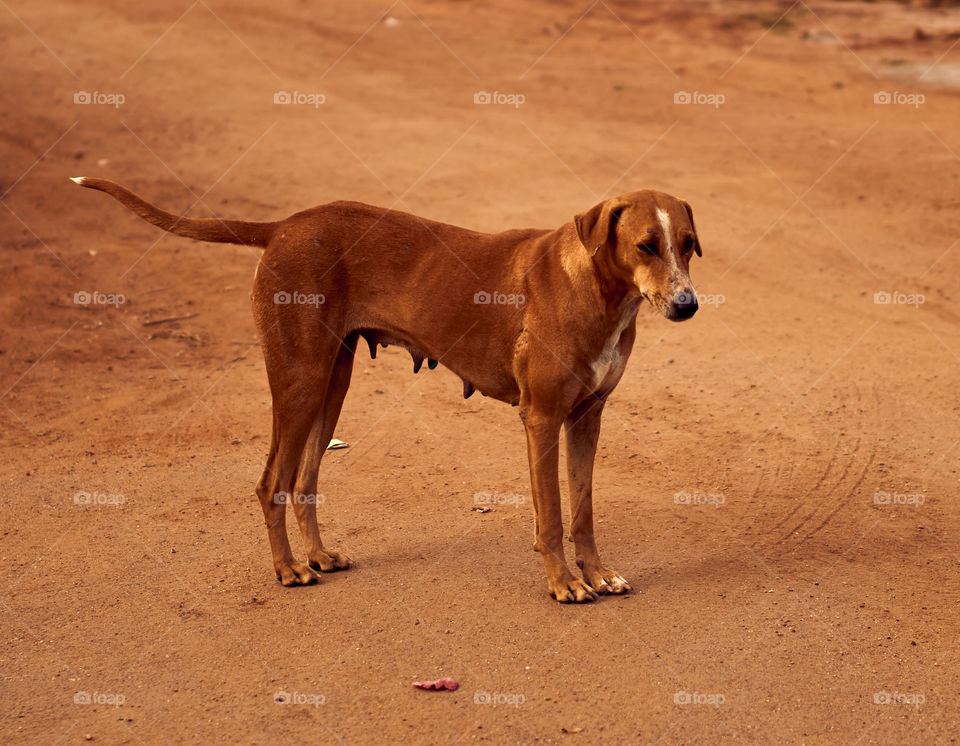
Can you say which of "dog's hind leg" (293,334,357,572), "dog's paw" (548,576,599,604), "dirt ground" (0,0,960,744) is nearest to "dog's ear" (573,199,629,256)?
"dog's hind leg" (293,334,357,572)

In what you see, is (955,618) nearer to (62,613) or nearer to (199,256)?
(62,613)

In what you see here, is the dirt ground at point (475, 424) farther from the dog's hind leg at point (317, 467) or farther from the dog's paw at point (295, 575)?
the dog's hind leg at point (317, 467)

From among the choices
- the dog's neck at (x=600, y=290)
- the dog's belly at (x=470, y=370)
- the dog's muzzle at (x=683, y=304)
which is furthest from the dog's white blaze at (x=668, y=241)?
the dog's belly at (x=470, y=370)

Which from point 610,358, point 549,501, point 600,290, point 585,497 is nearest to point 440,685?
point 549,501

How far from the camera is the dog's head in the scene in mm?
5215

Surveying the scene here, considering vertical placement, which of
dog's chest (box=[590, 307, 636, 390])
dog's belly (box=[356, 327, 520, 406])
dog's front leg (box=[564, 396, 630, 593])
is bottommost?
dog's front leg (box=[564, 396, 630, 593])

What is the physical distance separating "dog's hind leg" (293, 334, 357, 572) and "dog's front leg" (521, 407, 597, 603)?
1163 millimetres

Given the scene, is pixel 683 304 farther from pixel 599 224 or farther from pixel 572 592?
pixel 572 592

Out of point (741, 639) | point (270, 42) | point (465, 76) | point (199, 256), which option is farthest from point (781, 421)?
point (270, 42)

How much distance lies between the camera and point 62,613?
6059 millimetres

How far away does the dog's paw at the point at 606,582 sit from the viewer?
6.05 meters

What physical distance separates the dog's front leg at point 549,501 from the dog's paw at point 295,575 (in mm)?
1312

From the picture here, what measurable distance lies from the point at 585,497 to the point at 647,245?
4.96 ft

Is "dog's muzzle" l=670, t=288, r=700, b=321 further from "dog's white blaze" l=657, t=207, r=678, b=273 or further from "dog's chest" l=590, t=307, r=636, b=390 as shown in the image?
"dog's chest" l=590, t=307, r=636, b=390
